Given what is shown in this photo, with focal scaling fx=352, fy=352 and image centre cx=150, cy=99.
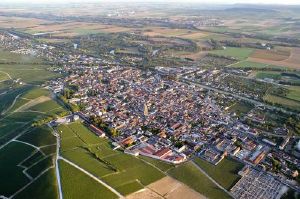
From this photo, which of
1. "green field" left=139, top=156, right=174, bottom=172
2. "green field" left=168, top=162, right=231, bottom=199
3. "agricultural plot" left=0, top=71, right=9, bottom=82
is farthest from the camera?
"agricultural plot" left=0, top=71, right=9, bottom=82

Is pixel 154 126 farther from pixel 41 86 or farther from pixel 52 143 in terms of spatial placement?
pixel 41 86

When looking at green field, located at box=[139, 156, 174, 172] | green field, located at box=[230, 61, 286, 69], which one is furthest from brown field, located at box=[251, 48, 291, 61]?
green field, located at box=[139, 156, 174, 172]

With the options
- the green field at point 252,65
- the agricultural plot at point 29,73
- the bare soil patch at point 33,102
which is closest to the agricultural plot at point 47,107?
the bare soil patch at point 33,102

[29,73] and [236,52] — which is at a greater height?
[236,52]

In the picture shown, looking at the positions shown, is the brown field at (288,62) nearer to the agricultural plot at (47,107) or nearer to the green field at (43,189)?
the agricultural plot at (47,107)

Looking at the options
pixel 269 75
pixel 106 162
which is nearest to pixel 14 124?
pixel 106 162

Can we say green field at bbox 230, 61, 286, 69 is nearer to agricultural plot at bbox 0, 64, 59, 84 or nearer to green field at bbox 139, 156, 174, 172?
agricultural plot at bbox 0, 64, 59, 84

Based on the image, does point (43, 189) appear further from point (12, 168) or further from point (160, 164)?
point (160, 164)

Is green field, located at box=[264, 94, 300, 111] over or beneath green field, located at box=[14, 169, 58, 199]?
over
